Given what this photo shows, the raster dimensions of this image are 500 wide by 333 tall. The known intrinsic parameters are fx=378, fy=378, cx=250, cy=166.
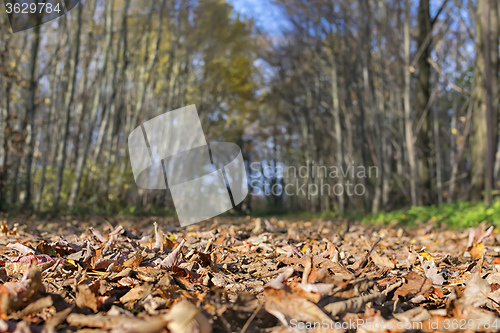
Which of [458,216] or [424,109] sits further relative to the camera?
[424,109]

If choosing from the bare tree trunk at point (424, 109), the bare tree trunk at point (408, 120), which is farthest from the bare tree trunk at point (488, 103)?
the bare tree trunk at point (424, 109)

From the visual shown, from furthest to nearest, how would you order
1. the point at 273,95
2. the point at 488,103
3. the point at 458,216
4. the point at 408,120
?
1. the point at 273,95
2. the point at 408,120
3. the point at 488,103
4. the point at 458,216

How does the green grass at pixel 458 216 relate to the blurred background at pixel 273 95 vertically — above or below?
below

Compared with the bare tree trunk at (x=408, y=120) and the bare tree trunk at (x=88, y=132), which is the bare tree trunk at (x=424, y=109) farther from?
the bare tree trunk at (x=88, y=132)

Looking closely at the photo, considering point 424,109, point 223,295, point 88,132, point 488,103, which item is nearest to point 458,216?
point 488,103

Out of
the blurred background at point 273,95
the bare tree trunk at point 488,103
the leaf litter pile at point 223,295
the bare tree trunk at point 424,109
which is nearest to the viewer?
the leaf litter pile at point 223,295

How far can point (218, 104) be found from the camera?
1694cm

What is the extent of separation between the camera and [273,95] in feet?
64.2

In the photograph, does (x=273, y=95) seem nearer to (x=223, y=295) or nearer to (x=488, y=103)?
(x=488, y=103)

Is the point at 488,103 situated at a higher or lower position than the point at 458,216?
higher

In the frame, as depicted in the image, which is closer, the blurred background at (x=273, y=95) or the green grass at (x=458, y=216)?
the green grass at (x=458, y=216)

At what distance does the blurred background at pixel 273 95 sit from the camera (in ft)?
24.2

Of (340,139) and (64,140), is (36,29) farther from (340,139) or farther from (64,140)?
Answer: (340,139)

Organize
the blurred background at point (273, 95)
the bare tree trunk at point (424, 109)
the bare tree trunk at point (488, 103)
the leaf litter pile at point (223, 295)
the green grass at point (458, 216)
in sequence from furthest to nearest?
the bare tree trunk at point (424, 109)
the blurred background at point (273, 95)
the bare tree trunk at point (488, 103)
the green grass at point (458, 216)
the leaf litter pile at point (223, 295)
